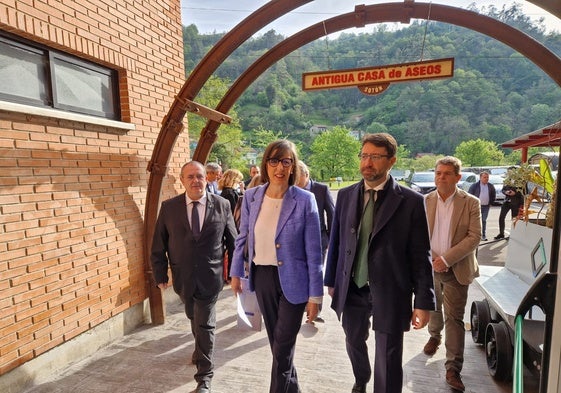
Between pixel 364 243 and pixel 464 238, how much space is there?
47.0 inches

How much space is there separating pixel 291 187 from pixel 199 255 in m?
1.16

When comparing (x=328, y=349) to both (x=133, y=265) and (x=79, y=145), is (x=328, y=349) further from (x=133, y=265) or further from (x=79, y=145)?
(x=79, y=145)

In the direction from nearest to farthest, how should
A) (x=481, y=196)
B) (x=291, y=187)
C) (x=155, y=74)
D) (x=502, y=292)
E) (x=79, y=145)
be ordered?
(x=291, y=187) → (x=502, y=292) → (x=79, y=145) → (x=155, y=74) → (x=481, y=196)

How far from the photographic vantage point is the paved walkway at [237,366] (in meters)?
3.03

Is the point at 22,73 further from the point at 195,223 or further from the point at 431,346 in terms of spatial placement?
the point at 431,346

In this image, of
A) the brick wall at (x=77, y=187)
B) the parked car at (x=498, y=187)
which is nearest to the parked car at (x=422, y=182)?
the parked car at (x=498, y=187)

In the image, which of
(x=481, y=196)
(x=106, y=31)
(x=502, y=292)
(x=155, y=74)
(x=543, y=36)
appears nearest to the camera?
(x=502, y=292)

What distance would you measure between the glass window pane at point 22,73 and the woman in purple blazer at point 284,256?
242cm

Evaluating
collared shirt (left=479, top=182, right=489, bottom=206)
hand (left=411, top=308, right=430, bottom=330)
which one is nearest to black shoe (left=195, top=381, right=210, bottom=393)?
hand (left=411, top=308, right=430, bottom=330)

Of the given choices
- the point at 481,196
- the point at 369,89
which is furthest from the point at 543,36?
the point at 369,89

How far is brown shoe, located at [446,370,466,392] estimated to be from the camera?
2898mm

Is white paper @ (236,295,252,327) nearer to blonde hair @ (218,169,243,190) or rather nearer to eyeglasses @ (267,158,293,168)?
eyeglasses @ (267,158,293,168)

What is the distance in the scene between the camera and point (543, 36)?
64.7 m

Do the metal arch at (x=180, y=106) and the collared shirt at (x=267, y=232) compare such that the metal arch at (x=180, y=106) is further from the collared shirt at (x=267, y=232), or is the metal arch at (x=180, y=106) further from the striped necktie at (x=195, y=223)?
the collared shirt at (x=267, y=232)
